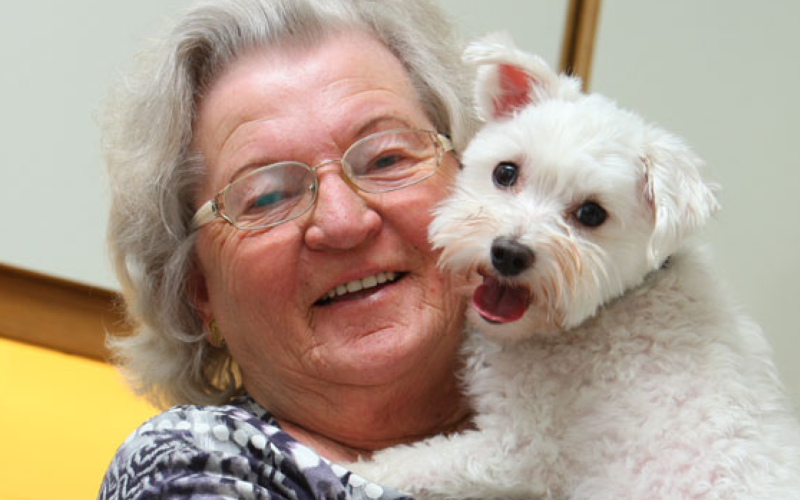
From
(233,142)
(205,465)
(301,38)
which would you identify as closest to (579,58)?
(301,38)

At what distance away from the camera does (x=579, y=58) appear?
1.77 m

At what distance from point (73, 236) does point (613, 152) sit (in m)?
1.22

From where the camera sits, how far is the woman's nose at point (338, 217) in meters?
0.93

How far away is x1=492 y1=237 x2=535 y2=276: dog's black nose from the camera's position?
0.76m

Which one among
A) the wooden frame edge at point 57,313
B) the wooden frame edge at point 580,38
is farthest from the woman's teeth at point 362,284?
the wooden frame edge at point 580,38

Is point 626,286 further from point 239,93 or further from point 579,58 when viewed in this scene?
point 579,58

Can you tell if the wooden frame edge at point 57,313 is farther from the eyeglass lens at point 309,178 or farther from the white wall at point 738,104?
the white wall at point 738,104

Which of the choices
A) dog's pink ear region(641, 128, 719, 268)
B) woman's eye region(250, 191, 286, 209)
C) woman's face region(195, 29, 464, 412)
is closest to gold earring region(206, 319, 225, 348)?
woman's face region(195, 29, 464, 412)

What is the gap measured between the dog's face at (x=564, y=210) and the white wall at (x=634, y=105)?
2.78ft

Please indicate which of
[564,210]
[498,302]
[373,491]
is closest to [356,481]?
[373,491]

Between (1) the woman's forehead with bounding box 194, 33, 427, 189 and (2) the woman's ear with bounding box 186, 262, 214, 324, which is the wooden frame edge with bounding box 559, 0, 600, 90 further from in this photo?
(2) the woman's ear with bounding box 186, 262, 214, 324

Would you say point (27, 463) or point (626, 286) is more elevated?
point (626, 286)

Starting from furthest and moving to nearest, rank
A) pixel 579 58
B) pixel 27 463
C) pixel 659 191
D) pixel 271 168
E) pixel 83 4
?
pixel 579 58
pixel 83 4
pixel 27 463
pixel 271 168
pixel 659 191

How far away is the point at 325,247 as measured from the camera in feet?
3.10
